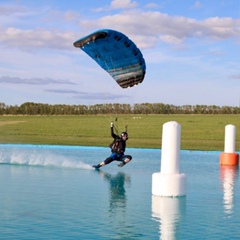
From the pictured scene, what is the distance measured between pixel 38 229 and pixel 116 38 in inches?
271

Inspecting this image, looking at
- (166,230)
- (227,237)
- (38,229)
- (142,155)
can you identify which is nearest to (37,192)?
(38,229)

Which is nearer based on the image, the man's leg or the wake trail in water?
the man's leg

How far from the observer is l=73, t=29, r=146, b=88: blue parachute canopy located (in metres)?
14.3

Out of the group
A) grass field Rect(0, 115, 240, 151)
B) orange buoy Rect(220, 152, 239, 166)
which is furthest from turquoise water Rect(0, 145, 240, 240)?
grass field Rect(0, 115, 240, 151)

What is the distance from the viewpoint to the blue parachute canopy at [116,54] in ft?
47.0

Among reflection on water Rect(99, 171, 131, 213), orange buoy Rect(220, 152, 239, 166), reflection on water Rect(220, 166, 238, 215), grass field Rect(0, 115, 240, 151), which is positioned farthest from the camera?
grass field Rect(0, 115, 240, 151)

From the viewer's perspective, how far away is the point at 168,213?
1067cm

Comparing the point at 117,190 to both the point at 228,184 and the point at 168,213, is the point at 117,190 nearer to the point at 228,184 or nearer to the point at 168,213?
the point at 168,213

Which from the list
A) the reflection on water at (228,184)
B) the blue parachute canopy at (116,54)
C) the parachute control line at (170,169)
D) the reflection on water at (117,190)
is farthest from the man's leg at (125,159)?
the parachute control line at (170,169)

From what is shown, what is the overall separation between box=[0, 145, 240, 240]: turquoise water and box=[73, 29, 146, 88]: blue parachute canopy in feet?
10.0

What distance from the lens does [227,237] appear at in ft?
29.0

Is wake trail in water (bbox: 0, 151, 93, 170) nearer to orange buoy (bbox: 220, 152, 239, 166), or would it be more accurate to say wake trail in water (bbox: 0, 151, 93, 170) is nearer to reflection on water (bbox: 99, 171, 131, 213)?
reflection on water (bbox: 99, 171, 131, 213)

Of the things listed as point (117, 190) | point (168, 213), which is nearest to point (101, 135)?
point (117, 190)

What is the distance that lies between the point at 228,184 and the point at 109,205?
4.85 metres
